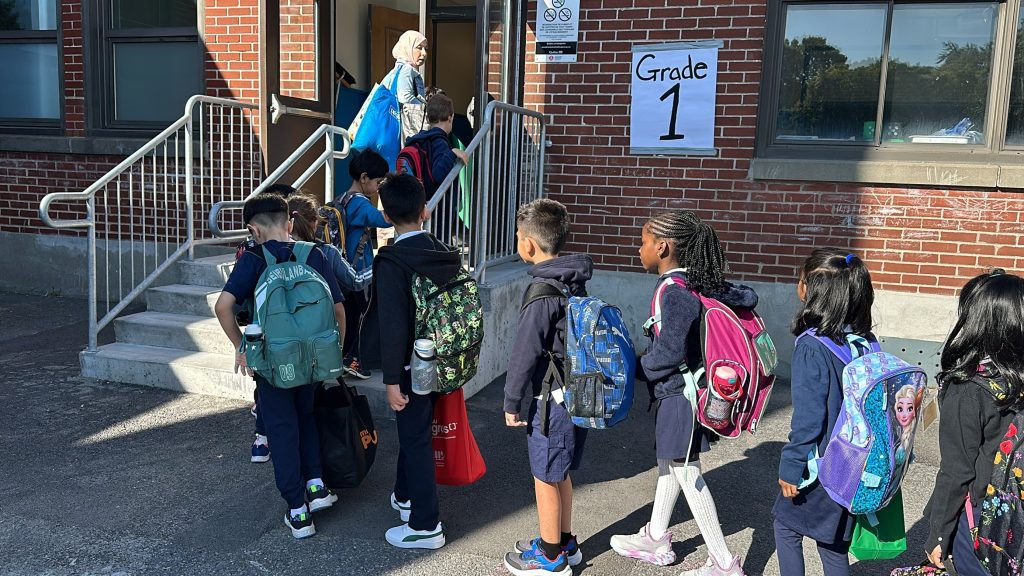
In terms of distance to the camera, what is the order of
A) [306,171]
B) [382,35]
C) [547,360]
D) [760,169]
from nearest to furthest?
[547,360] → [306,171] → [760,169] → [382,35]

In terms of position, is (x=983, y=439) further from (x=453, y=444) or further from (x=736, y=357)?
(x=453, y=444)

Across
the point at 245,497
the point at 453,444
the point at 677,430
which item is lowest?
the point at 245,497

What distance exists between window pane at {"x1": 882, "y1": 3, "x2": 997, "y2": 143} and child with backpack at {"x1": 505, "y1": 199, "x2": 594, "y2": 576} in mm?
3853

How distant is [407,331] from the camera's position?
3148 millimetres

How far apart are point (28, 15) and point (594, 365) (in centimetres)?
795

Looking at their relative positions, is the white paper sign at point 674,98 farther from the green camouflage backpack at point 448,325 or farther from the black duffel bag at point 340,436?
the black duffel bag at point 340,436

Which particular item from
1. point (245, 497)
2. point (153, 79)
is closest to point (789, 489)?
point (245, 497)

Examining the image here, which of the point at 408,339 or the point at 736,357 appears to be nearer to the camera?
the point at 736,357

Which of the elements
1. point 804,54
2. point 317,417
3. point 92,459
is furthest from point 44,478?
point 804,54

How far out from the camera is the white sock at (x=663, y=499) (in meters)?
3.19

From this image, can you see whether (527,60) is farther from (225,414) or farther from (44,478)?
(44,478)

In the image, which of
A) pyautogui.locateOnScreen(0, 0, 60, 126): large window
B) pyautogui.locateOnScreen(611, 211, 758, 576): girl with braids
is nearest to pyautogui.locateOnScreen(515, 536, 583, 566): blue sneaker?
pyautogui.locateOnScreen(611, 211, 758, 576): girl with braids

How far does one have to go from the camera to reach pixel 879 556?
2.56 m

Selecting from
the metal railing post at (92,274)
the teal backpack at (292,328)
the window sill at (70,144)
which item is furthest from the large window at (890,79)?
the window sill at (70,144)
